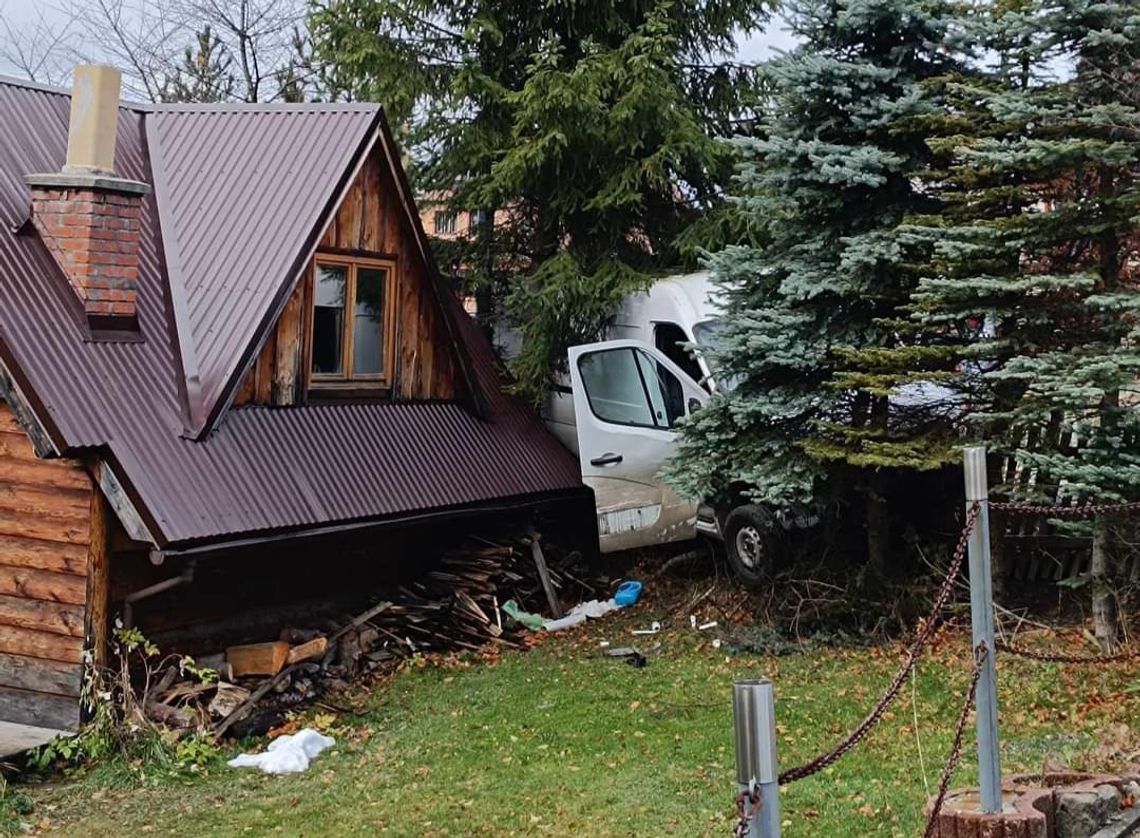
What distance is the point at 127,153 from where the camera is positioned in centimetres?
1227

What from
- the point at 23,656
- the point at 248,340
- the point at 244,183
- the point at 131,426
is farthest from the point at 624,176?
the point at 23,656

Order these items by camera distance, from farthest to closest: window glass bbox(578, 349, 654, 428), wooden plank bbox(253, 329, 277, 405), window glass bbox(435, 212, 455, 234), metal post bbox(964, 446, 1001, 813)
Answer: window glass bbox(435, 212, 455, 234) → window glass bbox(578, 349, 654, 428) → wooden plank bbox(253, 329, 277, 405) → metal post bbox(964, 446, 1001, 813)

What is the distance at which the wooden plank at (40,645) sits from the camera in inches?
373

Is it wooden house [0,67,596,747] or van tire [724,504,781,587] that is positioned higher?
wooden house [0,67,596,747]

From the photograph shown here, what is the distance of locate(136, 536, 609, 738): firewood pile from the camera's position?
9.76 m

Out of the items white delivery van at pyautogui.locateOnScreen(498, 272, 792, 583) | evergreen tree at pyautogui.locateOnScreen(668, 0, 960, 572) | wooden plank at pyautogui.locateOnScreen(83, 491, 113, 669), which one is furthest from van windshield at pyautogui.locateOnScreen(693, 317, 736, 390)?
wooden plank at pyautogui.locateOnScreen(83, 491, 113, 669)

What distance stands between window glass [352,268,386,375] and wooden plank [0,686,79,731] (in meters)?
4.20

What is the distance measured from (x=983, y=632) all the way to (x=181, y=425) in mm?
7013

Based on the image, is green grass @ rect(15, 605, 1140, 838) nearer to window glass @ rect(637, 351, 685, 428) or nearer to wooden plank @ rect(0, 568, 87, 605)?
wooden plank @ rect(0, 568, 87, 605)

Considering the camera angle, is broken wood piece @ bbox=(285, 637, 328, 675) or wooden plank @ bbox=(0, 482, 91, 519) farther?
broken wood piece @ bbox=(285, 637, 328, 675)

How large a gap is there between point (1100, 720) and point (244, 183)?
28.8ft

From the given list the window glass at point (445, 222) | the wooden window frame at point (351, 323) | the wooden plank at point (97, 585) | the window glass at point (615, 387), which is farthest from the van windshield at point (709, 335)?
the wooden plank at point (97, 585)

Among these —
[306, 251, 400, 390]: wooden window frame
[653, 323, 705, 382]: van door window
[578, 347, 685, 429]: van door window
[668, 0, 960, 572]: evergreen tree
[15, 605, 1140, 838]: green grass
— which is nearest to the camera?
[15, 605, 1140, 838]: green grass

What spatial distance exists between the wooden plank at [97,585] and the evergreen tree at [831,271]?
16.5ft
